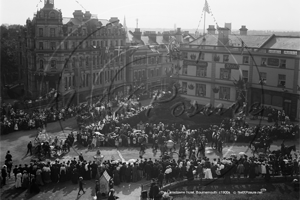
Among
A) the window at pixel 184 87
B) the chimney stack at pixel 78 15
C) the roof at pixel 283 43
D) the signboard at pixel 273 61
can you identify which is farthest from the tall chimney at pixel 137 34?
the signboard at pixel 273 61

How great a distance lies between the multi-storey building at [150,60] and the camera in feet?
246

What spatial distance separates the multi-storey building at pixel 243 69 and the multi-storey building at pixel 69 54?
16.8 meters

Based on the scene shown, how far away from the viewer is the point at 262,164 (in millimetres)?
28797

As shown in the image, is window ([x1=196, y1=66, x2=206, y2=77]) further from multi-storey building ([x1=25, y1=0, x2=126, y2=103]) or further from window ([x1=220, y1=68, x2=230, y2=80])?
multi-storey building ([x1=25, y1=0, x2=126, y2=103])

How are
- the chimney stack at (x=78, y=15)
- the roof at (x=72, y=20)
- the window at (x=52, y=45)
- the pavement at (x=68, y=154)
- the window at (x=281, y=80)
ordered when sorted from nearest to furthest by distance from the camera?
1. the pavement at (x=68, y=154)
2. the window at (x=281, y=80)
3. the window at (x=52, y=45)
4. the roof at (x=72, y=20)
5. the chimney stack at (x=78, y=15)

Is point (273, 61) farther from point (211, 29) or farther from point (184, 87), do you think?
point (184, 87)

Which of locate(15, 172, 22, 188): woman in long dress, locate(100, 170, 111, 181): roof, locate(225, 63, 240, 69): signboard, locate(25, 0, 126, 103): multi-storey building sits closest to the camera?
locate(100, 170, 111, 181): roof

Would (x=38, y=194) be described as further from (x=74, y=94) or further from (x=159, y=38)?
(x=159, y=38)

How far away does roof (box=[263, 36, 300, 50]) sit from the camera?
51.0m

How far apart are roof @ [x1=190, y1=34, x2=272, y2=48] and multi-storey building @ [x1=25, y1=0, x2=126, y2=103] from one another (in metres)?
18.0

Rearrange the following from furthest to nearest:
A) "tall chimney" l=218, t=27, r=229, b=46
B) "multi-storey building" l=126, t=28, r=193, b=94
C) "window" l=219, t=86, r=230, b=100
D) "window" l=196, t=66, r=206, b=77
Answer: "multi-storey building" l=126, t=28, r=193, b=94, "window" l=196, t=66, r=206, b=77, "tall chimney" l=218, t=27, r=229, b=46, "window" l=219, t=86, r=230, b=100

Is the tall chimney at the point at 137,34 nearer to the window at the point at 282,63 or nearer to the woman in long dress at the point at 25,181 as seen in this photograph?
the window at the point at 282,63

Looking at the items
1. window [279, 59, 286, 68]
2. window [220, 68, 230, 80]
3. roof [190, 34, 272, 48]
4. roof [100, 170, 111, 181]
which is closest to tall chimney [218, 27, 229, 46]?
roof [190, 34, 272, 48]

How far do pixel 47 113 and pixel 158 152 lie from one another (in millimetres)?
19270
